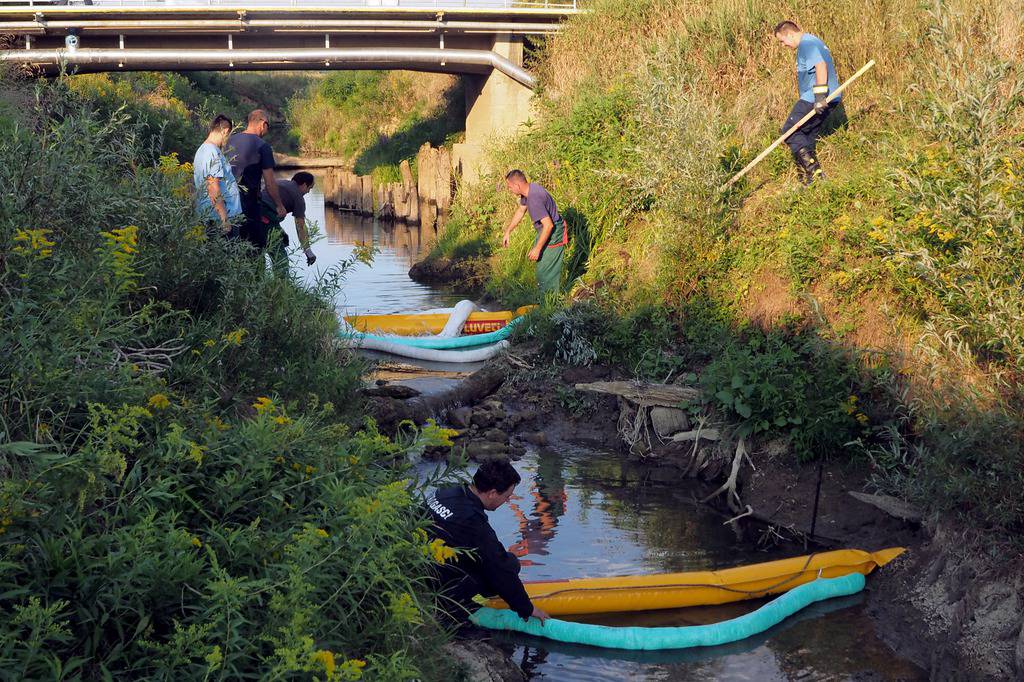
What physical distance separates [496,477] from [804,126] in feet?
23.0

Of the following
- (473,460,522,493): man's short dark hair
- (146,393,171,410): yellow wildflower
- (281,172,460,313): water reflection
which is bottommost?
(281,172,460,313): water reflection

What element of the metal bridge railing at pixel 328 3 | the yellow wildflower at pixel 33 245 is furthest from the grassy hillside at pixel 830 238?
the metal bridge railing at pixel 328 3

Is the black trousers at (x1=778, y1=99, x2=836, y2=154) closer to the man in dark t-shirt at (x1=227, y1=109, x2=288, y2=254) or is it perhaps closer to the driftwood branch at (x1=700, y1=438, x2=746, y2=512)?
the driftwood branch at (x1=700, y1=438, x2=746, y2=512)

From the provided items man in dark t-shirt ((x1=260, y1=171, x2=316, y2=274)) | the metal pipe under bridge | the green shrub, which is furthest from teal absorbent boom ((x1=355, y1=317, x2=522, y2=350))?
the metal pipe under bridge

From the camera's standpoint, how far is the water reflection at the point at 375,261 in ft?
53.3

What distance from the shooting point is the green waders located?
40.3 ft

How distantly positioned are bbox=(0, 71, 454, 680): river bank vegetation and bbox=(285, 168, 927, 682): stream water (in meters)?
1.70

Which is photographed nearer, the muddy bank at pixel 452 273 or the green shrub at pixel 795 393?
the green shrub at pixel 795 393

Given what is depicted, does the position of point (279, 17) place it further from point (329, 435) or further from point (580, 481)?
point (329, 435)

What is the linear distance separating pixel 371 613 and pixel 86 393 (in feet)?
5.06

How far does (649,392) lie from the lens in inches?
376

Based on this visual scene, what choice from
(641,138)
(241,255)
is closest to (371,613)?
(241,255)

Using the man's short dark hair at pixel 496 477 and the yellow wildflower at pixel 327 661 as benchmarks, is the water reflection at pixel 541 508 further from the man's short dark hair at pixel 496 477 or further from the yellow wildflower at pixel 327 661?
the yellow wildflower at pixel 327 661

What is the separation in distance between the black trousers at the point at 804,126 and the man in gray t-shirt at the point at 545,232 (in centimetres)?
289
